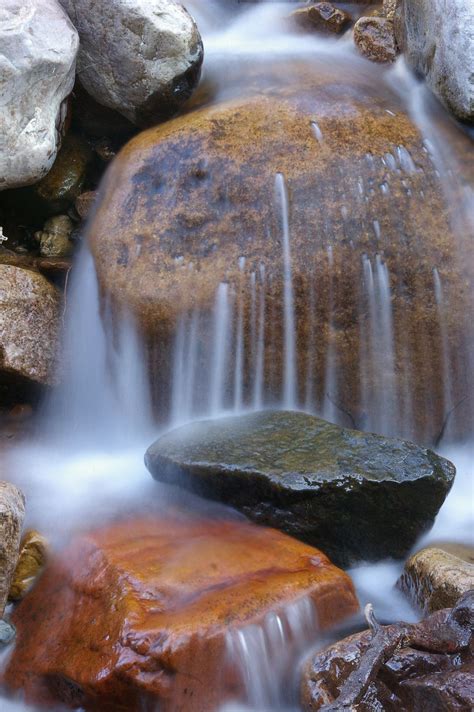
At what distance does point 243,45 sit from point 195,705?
6.30 metres

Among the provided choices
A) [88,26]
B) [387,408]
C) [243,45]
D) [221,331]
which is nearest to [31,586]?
[221,331]

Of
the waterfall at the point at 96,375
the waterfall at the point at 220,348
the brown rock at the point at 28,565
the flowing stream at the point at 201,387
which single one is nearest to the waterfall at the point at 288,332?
the flowing stream at the point at 201,387

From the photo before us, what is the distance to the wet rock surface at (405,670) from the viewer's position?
96.5 inches

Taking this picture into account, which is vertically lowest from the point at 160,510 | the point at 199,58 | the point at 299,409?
the point at 160,510

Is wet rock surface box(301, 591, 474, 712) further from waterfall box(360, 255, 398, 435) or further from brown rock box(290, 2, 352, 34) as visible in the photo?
brown rock box(290, 2, 352, 34)

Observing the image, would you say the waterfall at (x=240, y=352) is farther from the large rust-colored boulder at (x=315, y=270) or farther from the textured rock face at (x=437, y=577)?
the textured rock face at (x=437, y=577)

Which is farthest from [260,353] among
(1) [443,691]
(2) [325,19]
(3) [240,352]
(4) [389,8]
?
(4) [389,8]

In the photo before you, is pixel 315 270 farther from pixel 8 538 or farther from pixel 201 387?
pixel 8 538

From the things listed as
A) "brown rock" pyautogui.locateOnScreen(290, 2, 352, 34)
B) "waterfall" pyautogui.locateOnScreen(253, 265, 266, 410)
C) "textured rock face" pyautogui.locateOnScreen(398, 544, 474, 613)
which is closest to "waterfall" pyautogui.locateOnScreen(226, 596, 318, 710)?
"textured rock face" pyautogui.locateOnScreen(398, 544, 474, 613)

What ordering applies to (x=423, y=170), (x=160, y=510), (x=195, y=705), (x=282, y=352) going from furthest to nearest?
1. (x=423, y=170)
2. (x=282, y=352)
3. (x=160, y=510)
4. (x=195, y=705)

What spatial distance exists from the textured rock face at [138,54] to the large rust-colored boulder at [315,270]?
969 millimetres

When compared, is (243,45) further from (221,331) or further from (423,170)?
(221,331)

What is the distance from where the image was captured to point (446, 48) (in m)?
5.78

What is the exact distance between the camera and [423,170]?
5.38 m
